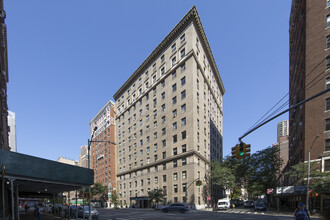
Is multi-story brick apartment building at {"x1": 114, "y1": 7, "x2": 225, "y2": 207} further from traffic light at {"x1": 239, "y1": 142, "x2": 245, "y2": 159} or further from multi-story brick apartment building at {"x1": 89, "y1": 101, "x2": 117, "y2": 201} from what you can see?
traffic light at {"x1": 239, "y1": 142, "x2": 245, "y2": 159}

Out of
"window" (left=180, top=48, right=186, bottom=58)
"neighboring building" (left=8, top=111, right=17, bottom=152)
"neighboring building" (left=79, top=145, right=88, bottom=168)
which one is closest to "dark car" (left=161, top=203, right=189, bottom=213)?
"window" (left=180, top=48, right=186, bottom=58)

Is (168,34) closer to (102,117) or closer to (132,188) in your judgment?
(132,188)

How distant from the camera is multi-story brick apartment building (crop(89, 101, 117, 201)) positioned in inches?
3309

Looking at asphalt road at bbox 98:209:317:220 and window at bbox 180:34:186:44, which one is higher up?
window at bbox 180:34:186:44

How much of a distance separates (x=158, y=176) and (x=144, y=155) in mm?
9061

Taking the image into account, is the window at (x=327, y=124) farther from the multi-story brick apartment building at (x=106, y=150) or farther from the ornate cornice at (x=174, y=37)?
the multi-story brick apartment building at (x=106, y=150)

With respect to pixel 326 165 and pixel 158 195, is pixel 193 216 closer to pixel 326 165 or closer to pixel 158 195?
pixel 326 165

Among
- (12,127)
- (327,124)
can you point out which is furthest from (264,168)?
(12,127)

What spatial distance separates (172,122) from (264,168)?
75.7 ft

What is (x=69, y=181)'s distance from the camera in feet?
→ 52.2

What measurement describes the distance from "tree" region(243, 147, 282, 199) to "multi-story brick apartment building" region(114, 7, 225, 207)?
11.2 m

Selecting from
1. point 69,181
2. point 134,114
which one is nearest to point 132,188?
point 134,114

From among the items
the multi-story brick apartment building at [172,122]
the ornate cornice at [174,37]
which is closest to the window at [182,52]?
the multi-story brick apartment building at [172,122]

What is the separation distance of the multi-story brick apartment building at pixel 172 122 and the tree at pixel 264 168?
36.7 feet
